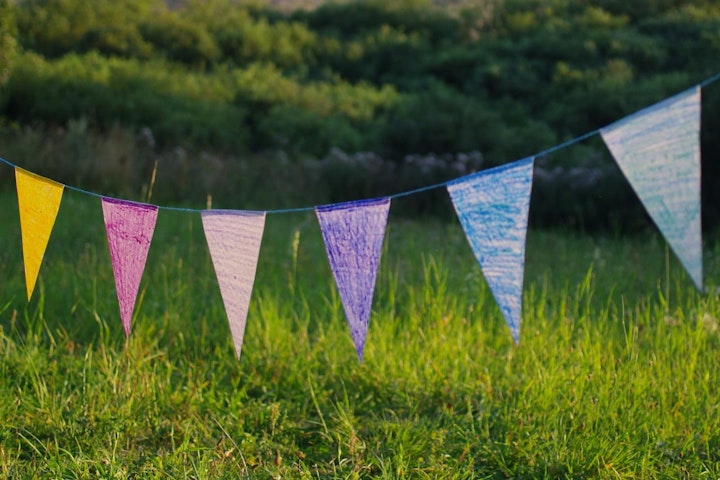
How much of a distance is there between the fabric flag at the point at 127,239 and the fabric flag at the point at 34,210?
0.17 metres

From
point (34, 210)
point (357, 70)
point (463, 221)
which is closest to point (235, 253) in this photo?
point (34, 210)

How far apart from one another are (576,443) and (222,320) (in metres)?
1.89

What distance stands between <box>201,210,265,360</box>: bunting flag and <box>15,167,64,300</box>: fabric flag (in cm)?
49

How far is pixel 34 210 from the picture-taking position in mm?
2646

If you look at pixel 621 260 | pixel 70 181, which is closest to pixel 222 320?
pixel 621 260

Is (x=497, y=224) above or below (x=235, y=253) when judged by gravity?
above

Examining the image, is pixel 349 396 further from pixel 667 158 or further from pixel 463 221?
pixel 667 158

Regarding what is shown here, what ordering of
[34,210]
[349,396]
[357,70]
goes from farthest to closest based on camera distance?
1. [357,70]
2. [349,396]
3. [34,210]

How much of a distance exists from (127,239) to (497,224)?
1232 mm

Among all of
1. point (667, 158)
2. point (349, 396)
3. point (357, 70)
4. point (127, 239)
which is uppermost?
point (357, 70)

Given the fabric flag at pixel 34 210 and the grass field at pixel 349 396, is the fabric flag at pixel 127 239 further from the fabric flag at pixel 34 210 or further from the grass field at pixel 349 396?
the grass field at pixel 349 396

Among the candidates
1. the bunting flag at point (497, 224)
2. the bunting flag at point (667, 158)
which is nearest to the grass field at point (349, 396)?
the bunting flag at point (497, 224)

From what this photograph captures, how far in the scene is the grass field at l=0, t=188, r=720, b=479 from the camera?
270 centimetres

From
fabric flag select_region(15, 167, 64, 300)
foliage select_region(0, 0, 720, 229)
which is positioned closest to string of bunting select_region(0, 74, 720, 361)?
fabric flag select_region(15, 167, 64, 300)
